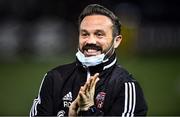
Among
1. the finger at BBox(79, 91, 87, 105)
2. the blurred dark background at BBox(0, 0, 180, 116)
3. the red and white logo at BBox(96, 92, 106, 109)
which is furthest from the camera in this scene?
the blurred dark background at BBox(0, 0, 180, 116)

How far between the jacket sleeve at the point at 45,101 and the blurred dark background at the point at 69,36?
35.8 feet

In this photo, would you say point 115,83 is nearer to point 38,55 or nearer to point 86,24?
point 86,24

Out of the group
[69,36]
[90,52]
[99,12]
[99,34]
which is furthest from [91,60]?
[69,36]

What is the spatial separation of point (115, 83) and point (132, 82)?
9cm

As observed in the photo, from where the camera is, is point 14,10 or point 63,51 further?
point 14,10

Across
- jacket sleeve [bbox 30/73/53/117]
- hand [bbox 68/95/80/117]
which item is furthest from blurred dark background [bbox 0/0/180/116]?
hand [bbox 68/95/80/117]

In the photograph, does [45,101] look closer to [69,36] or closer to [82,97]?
[82,97]

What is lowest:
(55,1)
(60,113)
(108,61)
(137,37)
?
(60,113)

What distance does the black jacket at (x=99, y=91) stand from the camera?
376 centimetres

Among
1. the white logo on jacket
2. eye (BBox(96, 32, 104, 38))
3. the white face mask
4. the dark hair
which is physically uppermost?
the dark hair

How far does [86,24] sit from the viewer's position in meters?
3.82

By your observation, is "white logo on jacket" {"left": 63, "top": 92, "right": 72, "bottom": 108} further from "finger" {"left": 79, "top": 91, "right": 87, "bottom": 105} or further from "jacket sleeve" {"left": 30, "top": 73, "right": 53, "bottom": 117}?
"finger" {"left": 79, "top": 91, "right": 87, "bottom": 105}

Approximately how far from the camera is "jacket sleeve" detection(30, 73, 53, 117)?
151 inches

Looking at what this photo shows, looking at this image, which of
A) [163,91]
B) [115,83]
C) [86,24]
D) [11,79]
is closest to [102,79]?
[115,83]
